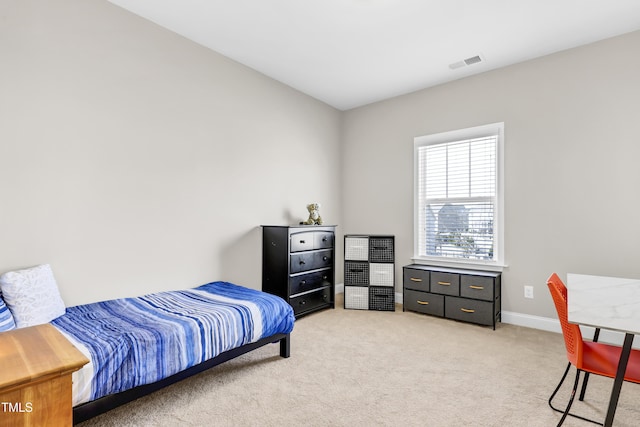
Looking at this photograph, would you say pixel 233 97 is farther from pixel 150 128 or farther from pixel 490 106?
pixel 490 106

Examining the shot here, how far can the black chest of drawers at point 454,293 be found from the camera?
131 inches

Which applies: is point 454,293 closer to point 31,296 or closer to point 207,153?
point 207,153

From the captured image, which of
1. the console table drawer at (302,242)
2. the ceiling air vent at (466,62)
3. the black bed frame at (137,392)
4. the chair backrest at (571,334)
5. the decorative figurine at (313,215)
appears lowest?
the black bed frame at (137,392)

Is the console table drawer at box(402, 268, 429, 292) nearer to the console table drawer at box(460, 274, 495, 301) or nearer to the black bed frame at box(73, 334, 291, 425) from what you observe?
the console table drawer at box(460, 274, 495, 301)

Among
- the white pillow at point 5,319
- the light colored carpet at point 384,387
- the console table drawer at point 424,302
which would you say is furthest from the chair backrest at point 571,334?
the white pillow at point 5,319

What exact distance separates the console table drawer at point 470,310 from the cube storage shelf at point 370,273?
67 centimetres

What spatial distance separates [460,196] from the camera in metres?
3.91

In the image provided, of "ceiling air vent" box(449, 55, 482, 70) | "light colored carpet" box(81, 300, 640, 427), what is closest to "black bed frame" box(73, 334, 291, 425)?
"light colored carpet" box(81, 300, 640, 427)

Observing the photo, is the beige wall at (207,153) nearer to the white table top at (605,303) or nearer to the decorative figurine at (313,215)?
the decorative figurine at (313,215)

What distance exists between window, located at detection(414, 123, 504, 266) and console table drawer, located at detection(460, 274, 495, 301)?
379mm

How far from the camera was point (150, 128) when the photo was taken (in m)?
2.81

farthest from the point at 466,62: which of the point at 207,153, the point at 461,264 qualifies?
the point at 207,153

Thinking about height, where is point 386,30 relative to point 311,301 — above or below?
above

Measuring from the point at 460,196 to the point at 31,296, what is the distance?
13.0ft
